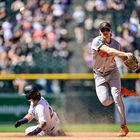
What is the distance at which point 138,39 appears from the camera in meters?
16.5

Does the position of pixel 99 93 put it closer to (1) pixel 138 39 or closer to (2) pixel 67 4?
(1) pixel 138 39

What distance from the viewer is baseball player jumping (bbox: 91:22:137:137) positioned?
30.0ft

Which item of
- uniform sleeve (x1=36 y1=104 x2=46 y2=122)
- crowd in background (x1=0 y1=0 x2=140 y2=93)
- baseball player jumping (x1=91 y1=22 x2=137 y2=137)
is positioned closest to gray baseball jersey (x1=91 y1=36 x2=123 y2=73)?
baseball player jumping (x1=91 y1=22 x2=137 y2=137)

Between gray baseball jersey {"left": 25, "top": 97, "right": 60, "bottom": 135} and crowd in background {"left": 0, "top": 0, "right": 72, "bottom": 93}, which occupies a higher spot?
crowd in background {"left": 0, "top": 0, "right": 72, "bottom": 93}

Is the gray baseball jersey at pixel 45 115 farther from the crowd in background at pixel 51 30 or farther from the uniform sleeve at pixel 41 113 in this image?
the crowd in background at pixel 51 30

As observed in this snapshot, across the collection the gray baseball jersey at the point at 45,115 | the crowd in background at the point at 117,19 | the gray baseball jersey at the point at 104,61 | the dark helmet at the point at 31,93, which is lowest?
the gray baseball jersey at the point at 45,115

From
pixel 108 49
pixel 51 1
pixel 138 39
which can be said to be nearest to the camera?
pixel 108 49

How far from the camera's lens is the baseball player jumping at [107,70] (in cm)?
915

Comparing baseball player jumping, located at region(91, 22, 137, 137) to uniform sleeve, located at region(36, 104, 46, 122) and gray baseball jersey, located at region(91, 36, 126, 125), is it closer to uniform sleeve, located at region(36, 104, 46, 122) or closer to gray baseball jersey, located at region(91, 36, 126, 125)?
gray baseball jersey, located at region(91, 36, 126, 125)

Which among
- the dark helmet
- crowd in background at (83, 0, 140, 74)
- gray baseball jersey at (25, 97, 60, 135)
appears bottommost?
gray baseball jersey at (25, 97, 60, 135)

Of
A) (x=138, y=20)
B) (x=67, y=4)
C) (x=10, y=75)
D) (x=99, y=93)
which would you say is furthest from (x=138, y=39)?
(x=99, y=93)

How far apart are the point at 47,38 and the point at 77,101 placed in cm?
251

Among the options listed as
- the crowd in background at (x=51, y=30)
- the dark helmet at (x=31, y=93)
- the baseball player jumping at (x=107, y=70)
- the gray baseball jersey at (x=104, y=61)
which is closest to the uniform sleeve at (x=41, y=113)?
the dark helmet at (x=31, y=93)

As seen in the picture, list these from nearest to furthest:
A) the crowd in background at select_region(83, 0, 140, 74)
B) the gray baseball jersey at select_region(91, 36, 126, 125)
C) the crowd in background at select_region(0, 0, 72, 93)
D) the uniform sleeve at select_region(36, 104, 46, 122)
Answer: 1. the uniform sleeve at select_region(36, 104, 46, 122)
2. the gray baseball jersey at select_region(91, 36, 126, 125)
3. the crowd in background at select_region(0, 0, 72, 93)
4. the crowd in background at select_region(83, 0, 140, 74)
